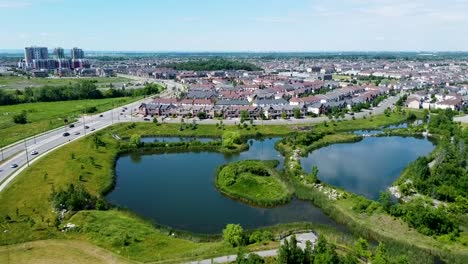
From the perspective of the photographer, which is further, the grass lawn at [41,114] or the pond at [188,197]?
the grass lawn at [41,114]

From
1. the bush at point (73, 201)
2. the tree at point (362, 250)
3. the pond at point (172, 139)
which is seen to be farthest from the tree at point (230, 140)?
the tree at point (362, 250)

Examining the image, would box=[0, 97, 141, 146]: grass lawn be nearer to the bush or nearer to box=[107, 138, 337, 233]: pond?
box=[107, 138, 337, 233]: pond

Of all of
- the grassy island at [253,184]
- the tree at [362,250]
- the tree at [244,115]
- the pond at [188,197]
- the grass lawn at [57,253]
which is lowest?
the pond at [188,197]

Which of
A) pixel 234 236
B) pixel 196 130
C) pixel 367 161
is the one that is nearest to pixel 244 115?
pixel 196 130

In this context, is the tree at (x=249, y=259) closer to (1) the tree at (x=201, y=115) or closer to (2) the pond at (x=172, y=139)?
(2) the pond at (x=172, y=139)

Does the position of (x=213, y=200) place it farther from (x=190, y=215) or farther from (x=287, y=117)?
(x=287, y=117)
